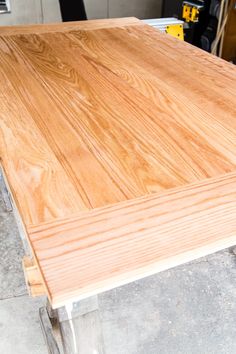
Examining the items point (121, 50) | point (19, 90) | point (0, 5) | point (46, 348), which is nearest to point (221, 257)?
point (46, 348)

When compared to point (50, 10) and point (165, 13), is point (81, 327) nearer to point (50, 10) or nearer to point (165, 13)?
point (165, 13)

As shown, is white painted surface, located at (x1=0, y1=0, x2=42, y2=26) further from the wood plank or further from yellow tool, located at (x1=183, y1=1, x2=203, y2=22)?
the wood plank

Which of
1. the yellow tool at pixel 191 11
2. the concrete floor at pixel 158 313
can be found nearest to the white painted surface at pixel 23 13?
the yellow tool at pixel 191 11

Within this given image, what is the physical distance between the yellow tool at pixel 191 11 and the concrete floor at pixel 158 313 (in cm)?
219

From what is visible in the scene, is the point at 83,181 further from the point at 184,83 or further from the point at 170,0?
the point at 170,0

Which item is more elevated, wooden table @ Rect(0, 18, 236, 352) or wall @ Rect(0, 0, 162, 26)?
wooden table @ Rect(0, 18, 236, 352)

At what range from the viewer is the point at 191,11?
3084mm

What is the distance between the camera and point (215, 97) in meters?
1.04

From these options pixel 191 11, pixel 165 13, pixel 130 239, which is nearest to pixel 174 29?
pixel 191 11

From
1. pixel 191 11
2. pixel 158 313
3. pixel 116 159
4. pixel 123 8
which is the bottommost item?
pixel 158 313

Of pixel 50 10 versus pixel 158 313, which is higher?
pixel 50 10

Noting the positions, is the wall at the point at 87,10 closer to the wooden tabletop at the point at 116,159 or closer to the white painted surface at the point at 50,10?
the white painted surface at the point at 50,10

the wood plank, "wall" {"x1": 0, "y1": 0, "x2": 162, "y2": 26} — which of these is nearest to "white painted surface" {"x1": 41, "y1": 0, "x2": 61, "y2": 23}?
"wall" {"x1": 0, "y1": 0, "x2": 162, "y2": 26}

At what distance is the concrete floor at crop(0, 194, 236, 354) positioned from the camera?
4.23 feet
